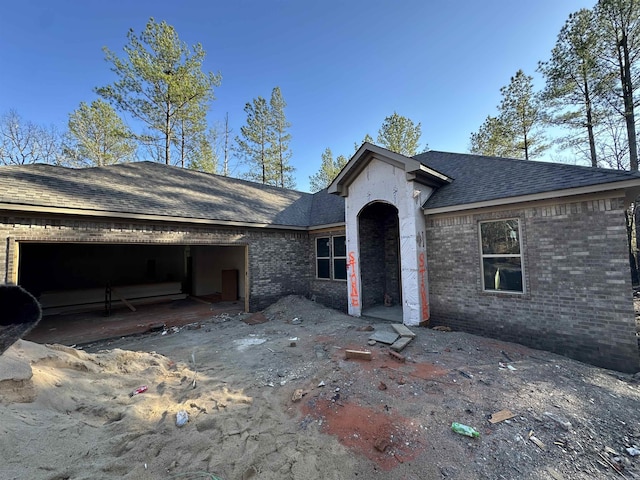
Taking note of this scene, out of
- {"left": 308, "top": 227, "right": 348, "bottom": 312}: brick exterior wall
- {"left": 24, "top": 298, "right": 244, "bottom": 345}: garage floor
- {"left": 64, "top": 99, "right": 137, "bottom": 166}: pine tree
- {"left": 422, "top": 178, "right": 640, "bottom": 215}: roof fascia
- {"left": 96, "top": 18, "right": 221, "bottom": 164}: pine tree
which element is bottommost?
{"left": 24, "top": 298, "right": 244, "bottom": 345}: garage floor

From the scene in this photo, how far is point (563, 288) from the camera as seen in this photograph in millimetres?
5879

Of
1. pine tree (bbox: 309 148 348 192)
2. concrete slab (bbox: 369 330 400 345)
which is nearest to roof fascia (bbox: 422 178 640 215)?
concrete slab (bbox: 369 330 400 345)

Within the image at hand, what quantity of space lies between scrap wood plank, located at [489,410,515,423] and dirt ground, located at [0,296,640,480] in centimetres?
5

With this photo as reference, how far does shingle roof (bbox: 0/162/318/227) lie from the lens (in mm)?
6879

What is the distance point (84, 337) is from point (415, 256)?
9984mm

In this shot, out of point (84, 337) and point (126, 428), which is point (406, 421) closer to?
point (126, 428)

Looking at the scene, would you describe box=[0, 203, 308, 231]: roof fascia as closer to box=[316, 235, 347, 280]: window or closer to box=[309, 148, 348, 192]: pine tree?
box=[316, 235, 347, 280]: window

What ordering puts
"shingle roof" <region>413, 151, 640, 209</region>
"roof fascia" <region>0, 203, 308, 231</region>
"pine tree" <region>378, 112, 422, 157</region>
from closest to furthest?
"shingle roof" <region>413, 151, 640, 209</region>, "roof fascia" <region>0, 203, 308, 231</region>, "pine tree" <region>378, 112, 422, 157</region>

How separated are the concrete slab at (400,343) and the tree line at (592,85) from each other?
52.5ft

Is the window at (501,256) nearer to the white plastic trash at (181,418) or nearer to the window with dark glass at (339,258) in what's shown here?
the window with dark glass at (339,258)

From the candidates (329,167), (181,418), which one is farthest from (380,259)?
(329,167)

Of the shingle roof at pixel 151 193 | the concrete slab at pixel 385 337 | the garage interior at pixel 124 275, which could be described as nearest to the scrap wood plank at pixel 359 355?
the concrete slab at pixel 385 337

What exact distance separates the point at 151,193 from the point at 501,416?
10865 millimetres

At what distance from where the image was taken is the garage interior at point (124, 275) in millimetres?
11930
